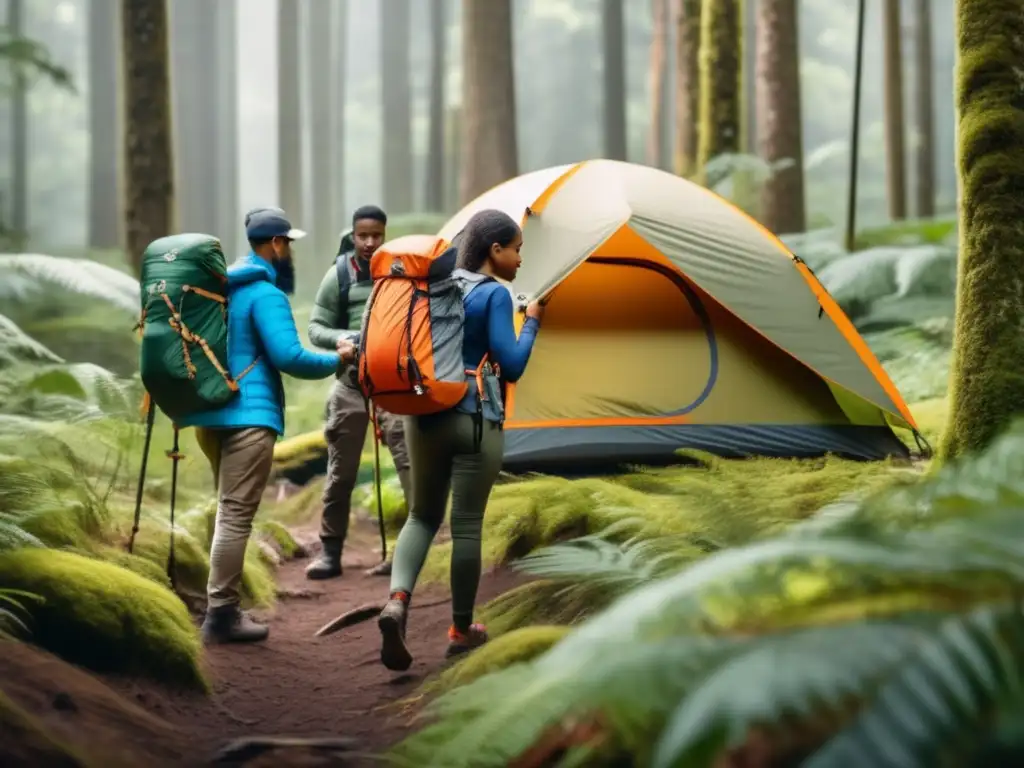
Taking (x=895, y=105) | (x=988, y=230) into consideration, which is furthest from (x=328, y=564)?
(x=895, y=105)

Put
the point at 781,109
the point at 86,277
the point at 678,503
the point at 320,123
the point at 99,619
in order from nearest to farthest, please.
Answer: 1. the point at 678,503
2. the point at 99,619
3. the point at 86,277
4. the point at 781,109
5. the point at 320,123

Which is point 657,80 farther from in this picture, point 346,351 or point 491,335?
point 491,335

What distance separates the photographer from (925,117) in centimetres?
2128

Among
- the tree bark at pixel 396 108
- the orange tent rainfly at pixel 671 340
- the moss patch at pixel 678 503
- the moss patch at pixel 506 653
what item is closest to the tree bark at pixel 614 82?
the tree bark at pixel 396 108

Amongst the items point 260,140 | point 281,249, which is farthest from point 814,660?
point 260,140

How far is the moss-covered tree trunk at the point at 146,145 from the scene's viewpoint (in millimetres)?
8955

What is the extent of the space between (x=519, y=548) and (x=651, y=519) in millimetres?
1590

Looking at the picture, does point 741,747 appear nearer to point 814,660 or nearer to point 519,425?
point 814,660

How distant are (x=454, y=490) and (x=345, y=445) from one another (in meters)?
2.30

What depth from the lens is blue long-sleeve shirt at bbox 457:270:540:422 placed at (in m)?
4.19

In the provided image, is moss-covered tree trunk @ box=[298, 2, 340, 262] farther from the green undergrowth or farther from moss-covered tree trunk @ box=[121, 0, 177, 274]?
the green undergrowth

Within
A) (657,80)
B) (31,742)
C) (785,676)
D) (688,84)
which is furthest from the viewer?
(657,80)

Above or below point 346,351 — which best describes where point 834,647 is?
below

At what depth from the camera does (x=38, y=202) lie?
40625 millimetres
